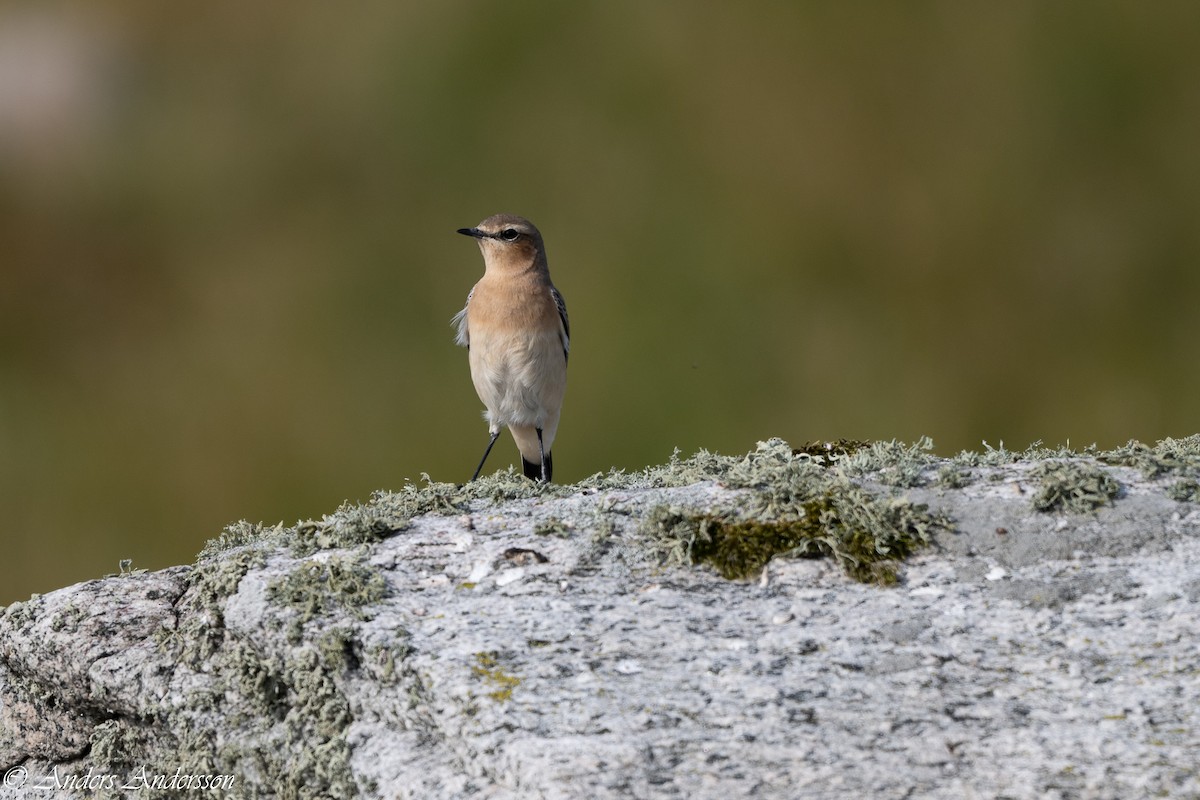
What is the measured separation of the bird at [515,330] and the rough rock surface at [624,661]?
3527 millimetres

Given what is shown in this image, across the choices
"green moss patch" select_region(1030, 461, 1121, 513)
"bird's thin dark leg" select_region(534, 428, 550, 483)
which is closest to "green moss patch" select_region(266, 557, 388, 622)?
"green moss patch" select_region(1030, 461, 1121, 513)

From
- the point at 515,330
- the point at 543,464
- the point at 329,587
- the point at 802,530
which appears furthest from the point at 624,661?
the point at 543,464

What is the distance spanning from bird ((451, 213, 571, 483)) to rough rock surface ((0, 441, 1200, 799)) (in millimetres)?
3527

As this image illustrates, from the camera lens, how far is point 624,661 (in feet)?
9.66

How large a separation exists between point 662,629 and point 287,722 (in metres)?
1.10

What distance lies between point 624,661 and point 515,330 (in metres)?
4.73

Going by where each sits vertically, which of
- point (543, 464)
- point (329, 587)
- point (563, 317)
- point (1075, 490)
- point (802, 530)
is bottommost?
point (329, 587)

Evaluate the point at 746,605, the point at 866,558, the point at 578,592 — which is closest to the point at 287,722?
the point at 578,592

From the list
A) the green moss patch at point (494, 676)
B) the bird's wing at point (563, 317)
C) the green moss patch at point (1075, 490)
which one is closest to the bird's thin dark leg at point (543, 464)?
the bird's wing at point (563, 317)

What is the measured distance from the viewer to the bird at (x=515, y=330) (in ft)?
24.7

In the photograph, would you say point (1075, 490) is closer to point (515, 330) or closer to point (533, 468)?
point (515, 330)

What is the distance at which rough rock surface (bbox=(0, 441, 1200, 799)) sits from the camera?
104 inches

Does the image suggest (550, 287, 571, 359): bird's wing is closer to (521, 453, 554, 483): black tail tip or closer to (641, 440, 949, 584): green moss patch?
(521, 453, 554, 483): black tail tip

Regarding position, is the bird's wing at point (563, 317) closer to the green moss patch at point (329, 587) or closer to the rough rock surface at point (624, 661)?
the rough rock surface at point (624, 661)
